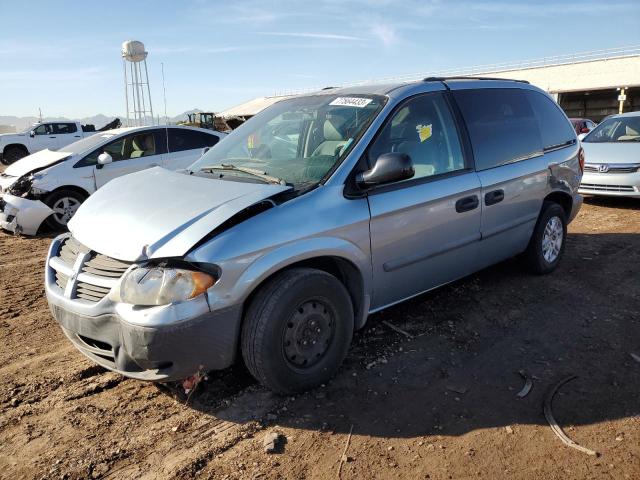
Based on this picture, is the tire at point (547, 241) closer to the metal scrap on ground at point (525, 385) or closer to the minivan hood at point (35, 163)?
the metal scrap on ground at point (525, 385)

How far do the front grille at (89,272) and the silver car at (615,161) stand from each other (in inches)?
321

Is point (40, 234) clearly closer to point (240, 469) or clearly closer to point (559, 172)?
point (240, 469)

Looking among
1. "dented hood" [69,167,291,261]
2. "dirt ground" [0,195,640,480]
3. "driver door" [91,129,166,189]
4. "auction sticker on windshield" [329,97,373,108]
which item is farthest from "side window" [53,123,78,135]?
"auction sticker on windshield" [329,97,373,108]

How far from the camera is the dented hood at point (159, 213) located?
2656 millimetres

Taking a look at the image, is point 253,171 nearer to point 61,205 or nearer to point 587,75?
point 61,205

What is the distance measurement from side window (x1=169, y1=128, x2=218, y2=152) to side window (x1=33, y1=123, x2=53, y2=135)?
46.6 feet

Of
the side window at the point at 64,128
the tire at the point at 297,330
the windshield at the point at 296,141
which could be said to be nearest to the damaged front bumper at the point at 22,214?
the windshield at the point at 296,141

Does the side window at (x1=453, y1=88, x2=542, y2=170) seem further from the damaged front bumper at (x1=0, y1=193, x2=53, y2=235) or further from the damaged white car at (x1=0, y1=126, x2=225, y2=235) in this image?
the damaged front bumper at (x1=0, y1=193, x2=53, y2=235)

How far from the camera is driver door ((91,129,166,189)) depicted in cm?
817

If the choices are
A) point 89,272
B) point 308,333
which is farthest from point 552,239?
point 89,272

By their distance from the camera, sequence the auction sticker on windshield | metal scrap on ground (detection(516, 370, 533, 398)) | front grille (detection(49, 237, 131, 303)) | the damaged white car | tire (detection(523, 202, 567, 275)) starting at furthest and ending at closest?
1. the damaged white car
2. tire (detection(523, 202, 567, 275))
3. the auction sticker on windshield
4. metal scrap on ground (detection(516, 370, 533, 398))
5. front grille (detection(49, 237, 131, 303))

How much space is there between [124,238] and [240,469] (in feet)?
4.39

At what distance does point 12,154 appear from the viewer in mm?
19781

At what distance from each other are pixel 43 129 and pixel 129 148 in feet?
47.4
